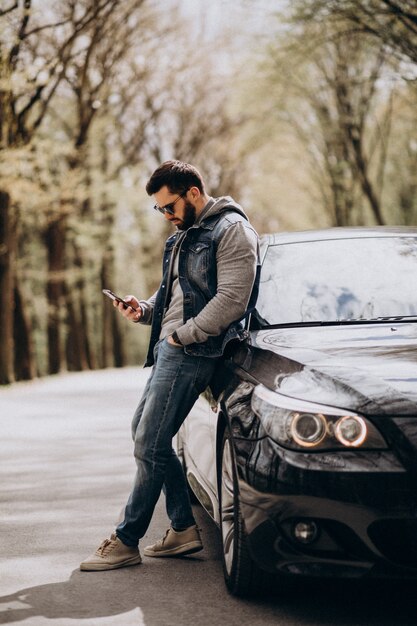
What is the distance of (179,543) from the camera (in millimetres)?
5438

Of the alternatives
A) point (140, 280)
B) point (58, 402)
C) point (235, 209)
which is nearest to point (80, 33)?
point (58, 402)

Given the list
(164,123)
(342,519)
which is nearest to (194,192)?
(342,519)

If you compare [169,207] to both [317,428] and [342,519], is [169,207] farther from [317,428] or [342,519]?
[342,519]

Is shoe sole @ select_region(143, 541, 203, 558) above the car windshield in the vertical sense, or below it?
below

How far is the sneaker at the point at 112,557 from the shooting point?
5184 mm

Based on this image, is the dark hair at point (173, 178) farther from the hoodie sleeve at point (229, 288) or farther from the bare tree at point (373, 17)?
the bare tree at point (373, 17)

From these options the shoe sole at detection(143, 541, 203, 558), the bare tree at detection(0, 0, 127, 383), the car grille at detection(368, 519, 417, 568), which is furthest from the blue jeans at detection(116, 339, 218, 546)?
the bare tree at detection(0, 0, 127, 383)

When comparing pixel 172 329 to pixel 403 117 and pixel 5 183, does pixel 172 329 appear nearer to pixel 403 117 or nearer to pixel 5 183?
pixel 5 183

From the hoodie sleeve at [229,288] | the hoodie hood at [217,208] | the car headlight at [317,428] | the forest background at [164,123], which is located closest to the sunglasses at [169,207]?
the hoodie hood at [217,208]

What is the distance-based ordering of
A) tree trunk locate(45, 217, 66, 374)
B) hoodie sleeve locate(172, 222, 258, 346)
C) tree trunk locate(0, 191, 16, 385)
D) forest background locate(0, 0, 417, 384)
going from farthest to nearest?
tree trunk locate(45, 217, 66, 374) → tree trunk locate(0, 191, 16, 385) → forest background locate(0, 0, 417, 384) → hoodie sleeve locate(172, 222, 258, 346)

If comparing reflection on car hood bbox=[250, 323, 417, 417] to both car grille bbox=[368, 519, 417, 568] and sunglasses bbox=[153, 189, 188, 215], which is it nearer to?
car grille bbox=[368, 519, 417, 568]

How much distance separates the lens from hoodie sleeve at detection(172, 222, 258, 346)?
4.83 meters

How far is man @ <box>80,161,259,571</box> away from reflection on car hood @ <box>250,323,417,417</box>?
0.23m

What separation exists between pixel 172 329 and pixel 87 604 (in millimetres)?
1359
